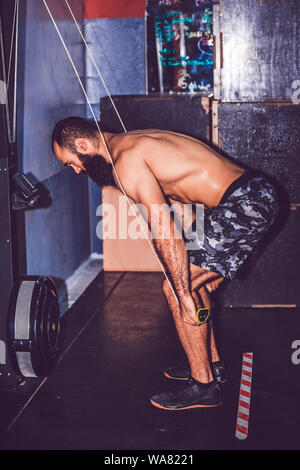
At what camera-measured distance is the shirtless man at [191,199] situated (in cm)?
258

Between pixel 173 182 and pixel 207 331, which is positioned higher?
pixel 173 182

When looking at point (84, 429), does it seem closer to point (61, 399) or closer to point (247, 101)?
point (61, 399)

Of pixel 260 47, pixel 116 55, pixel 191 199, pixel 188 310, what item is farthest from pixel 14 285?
pixel 116 55

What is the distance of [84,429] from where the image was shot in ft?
8.41

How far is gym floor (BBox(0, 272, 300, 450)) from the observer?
2.48 meters

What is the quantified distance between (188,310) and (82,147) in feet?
3.01

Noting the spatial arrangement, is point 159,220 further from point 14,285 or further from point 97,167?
point 14,285

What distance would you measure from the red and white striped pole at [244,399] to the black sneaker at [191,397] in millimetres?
125

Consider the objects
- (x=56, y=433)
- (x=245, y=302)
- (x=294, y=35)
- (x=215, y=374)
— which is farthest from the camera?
(x=245, y=302)
